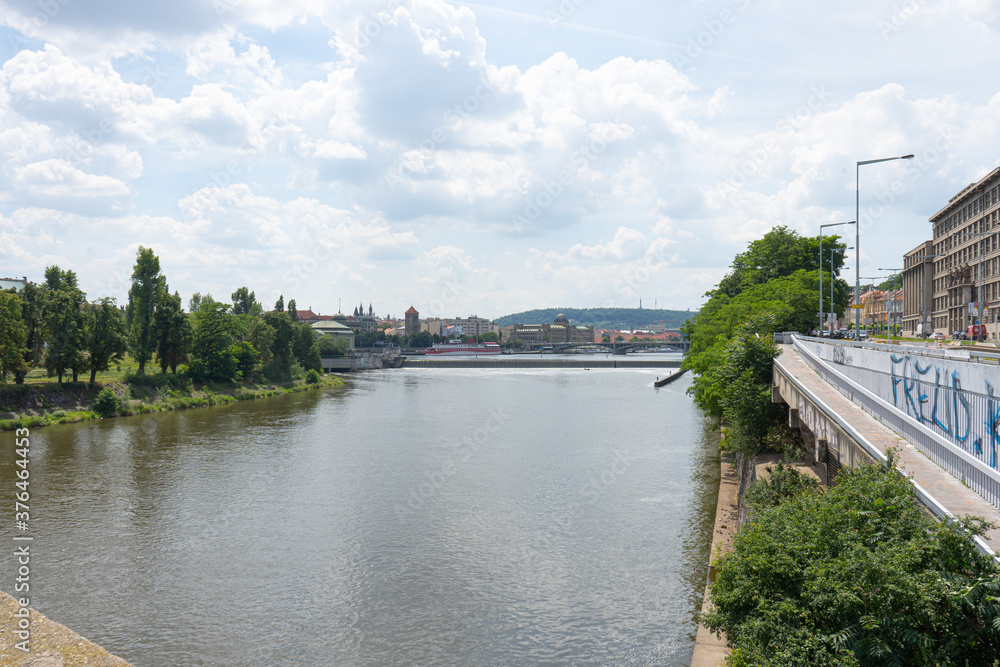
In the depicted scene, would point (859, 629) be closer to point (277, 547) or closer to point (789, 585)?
point (789, 585)

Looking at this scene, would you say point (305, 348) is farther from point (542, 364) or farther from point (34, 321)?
point (542, 364)

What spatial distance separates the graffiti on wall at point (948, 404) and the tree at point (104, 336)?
6085 centimetres

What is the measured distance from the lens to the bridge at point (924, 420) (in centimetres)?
1083

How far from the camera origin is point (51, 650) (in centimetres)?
1470

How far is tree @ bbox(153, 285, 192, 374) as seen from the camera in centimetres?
6844

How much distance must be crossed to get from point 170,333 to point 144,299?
15.5 feet

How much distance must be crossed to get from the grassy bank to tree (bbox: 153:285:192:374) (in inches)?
83.4

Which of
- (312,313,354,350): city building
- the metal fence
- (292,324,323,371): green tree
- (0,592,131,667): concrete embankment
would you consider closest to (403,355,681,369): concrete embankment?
(312,313,354,350): city building

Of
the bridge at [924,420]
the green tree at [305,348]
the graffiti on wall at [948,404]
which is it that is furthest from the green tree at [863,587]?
the green tree at [305,348]

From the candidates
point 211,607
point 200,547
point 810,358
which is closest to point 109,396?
point 200,547

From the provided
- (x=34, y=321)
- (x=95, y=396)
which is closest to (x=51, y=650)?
(x=95, y=396)

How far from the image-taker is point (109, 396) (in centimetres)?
5550

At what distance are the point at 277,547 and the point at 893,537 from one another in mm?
19581

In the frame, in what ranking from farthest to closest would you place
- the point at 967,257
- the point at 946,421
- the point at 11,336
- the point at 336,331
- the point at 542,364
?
the point at 336,331
the point at 542,364
the point at 967,257
the point at 11,336
the point at 946,421
